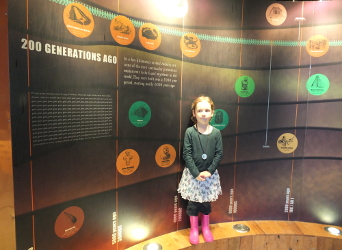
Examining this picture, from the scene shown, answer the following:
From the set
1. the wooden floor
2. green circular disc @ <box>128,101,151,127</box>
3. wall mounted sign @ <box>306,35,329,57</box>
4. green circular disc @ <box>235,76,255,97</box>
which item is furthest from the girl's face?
wall mounted sign @ <box>306,35,329,57</box>

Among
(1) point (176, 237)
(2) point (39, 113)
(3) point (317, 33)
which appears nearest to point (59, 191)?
(2) point (39, 113)

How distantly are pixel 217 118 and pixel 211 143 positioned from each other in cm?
35

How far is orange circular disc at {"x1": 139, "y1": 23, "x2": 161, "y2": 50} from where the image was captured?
1.81 metres

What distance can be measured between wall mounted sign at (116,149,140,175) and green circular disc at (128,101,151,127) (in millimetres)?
237

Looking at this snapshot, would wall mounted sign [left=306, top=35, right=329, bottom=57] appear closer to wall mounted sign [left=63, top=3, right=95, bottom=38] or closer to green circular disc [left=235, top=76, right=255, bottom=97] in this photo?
green circular disc [left=235, top=76, right=255, bottom=97]

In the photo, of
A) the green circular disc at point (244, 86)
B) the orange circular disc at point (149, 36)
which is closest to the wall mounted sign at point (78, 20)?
the orange circular disc at point (149, 36)

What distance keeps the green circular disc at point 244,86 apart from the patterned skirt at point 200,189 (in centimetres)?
86

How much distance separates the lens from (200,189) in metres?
1.97

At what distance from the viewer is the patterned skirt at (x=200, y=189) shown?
1959 millimetres

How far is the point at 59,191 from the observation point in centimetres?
150

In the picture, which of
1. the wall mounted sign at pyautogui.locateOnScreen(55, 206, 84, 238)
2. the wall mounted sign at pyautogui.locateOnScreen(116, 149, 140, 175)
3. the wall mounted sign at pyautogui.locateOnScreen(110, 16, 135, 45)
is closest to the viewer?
the wall mounted sign at pyautogui.locateOnScreen(55, 206, 84, 238)

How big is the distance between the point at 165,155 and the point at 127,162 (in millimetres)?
365

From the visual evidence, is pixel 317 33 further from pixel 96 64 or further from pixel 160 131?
pixel 96 64

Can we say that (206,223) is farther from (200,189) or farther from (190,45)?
(190,45)
